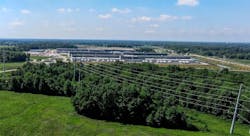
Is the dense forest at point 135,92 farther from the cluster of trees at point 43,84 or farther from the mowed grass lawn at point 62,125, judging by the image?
the mowed grass lawn at point 62,125

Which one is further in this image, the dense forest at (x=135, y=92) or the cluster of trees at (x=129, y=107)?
the dense forest at (x=135, y=92)

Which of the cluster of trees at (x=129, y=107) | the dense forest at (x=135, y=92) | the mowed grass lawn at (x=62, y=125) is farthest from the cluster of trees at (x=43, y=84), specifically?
the cluster of trees at (x=129, y=107)

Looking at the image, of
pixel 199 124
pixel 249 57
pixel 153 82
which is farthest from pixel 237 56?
pixel 199 124

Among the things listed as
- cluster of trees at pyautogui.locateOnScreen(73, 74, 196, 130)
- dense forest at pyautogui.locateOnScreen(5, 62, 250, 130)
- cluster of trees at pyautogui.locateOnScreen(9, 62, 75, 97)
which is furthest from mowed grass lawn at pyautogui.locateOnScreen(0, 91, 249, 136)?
cluster of trees at pyautogui.locateOnScreen(9, 62, 75, 97)

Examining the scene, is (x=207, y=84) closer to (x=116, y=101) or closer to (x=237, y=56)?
(x=116, y=101)

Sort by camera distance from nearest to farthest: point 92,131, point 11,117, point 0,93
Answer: point 92,131 → point 11,117 → point 0,93
